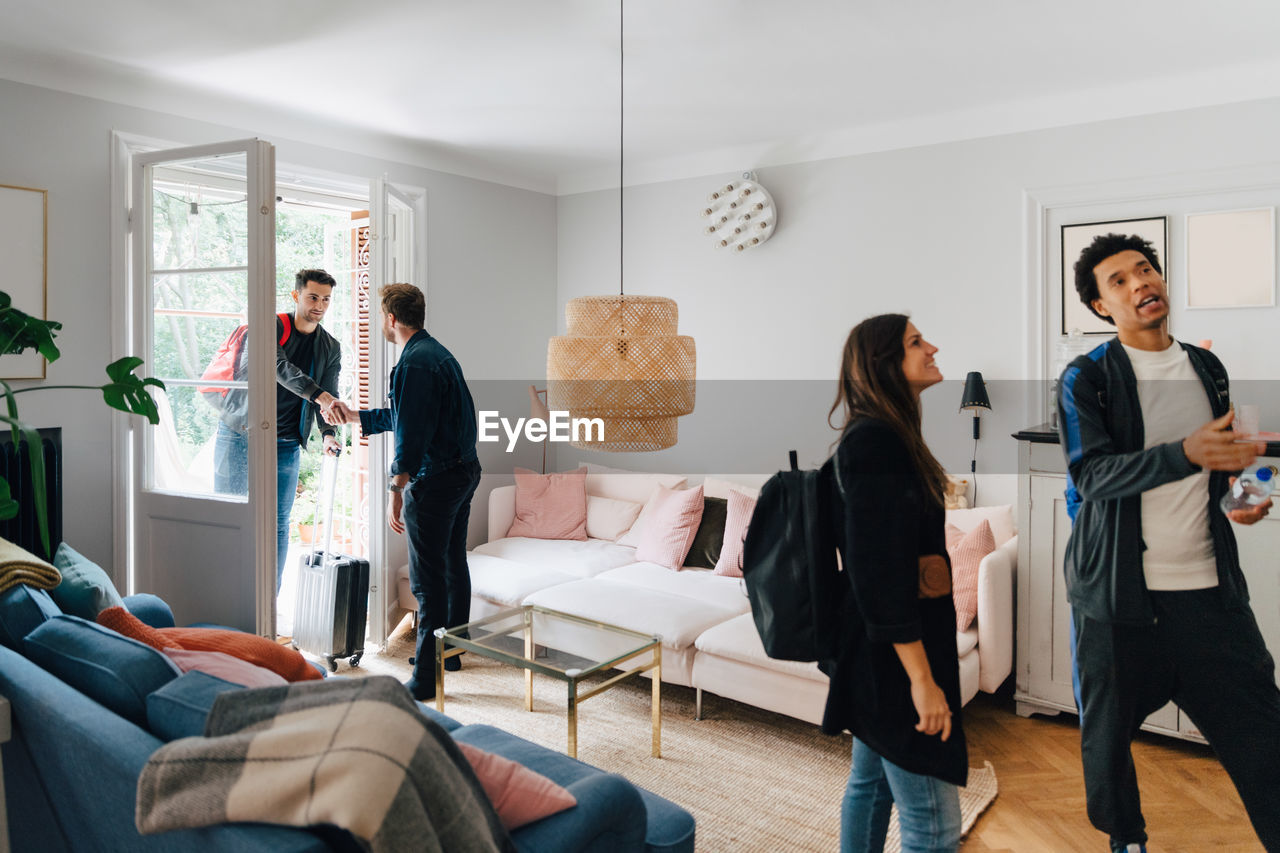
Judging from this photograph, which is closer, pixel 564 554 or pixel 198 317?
pixel 198 317

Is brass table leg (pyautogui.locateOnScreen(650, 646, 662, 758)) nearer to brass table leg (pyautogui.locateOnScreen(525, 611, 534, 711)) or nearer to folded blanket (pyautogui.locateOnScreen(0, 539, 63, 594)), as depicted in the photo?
brass table leg (pyautogui.locateOnScreen(525, 611, 534, 711))

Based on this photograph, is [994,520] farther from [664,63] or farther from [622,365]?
[664,63]

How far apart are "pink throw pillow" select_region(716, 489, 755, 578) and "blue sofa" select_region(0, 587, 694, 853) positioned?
2.04 metres

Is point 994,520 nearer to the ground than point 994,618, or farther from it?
→ farther from it

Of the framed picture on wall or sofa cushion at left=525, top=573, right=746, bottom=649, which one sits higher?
the framed picture on wall

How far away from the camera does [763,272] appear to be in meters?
4.39

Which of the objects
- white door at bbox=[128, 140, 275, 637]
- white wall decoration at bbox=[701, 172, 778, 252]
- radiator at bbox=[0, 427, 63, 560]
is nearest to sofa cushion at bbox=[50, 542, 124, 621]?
radiator at bbox=[0, 427, 63, 560]

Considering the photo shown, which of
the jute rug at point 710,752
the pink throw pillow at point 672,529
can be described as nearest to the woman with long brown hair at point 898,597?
the jute rug at point 710,752

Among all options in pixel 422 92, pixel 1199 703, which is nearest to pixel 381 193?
pixel 422 92

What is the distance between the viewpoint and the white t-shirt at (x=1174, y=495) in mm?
1786

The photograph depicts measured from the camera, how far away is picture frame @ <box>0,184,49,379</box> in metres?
3.04

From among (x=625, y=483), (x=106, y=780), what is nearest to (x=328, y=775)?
(x=106, y=780)

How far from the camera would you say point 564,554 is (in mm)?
4180

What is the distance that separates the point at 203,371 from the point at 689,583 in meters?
2.14
